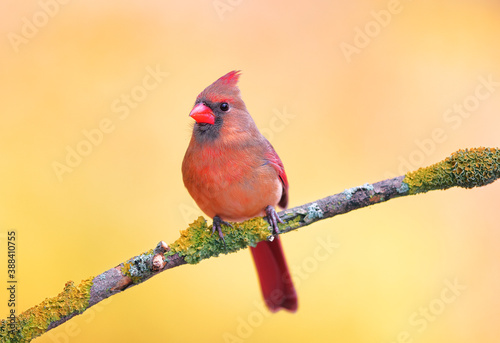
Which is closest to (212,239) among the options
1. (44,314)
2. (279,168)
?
(279,168)

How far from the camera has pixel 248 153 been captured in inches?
101

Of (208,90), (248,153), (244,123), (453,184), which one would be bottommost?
(453,184)

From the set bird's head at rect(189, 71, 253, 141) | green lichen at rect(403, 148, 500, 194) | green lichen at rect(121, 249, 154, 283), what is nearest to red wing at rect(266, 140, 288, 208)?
bird's head at rect(189, 71, 253, 141)

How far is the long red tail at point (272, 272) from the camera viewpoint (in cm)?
282

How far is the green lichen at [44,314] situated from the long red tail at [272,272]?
3.34ft

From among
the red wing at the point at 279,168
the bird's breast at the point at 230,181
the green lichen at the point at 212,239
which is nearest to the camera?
the green lichen at the point at 212,239

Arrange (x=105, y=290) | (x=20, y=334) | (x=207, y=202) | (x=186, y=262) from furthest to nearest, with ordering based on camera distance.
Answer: (x=207, y=202), (x=186, y=262), (x=105, y=290), (x=20, y=334)

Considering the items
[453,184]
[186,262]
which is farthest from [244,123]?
[453,184]

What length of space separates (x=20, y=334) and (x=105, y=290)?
0.33m

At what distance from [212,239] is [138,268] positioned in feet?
1.16

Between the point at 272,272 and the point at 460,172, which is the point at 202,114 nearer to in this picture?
the point at 272,272

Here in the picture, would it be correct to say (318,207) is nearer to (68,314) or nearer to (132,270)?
(132,270)

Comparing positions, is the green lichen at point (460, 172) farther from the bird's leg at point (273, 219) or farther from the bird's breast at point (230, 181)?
the bird's breast at point (230, 181)

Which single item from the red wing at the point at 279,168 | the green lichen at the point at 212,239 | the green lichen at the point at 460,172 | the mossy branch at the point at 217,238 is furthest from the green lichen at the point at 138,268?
the green lichen at the point at 460,172
